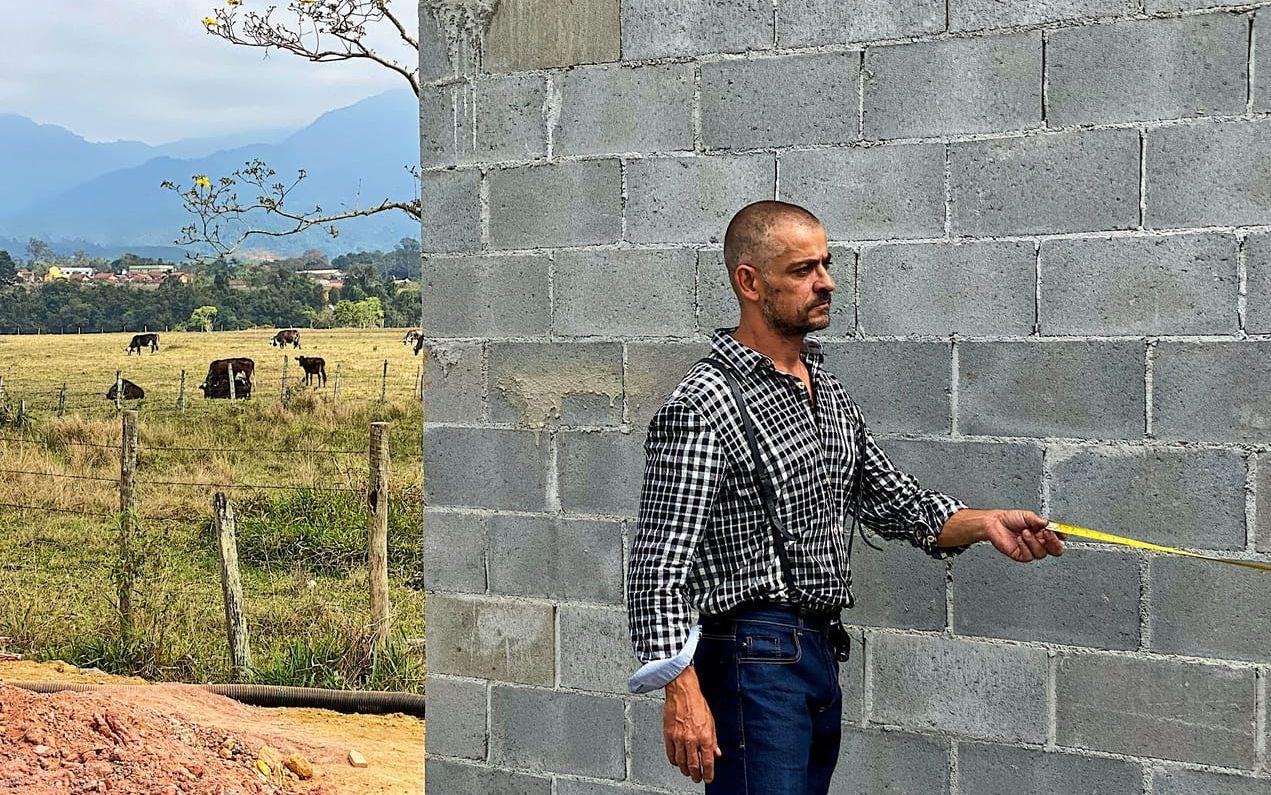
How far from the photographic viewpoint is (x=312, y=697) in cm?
764

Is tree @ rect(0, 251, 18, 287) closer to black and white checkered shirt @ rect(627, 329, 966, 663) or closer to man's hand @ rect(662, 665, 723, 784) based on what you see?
black and white checkered shirt @ rect(627, 329, 966, 663)

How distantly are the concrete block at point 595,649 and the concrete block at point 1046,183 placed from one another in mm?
1534

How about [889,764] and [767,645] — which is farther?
[889,764]

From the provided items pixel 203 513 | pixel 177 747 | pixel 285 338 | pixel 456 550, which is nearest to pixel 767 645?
pixel 456 550

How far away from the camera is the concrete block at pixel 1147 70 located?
3398 millimetres

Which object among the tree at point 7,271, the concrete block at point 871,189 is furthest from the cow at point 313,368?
the concrete block at point 871,189

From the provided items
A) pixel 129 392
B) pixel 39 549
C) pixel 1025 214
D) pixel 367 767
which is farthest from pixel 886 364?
pixel 129 392

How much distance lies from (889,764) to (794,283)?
5.16ft

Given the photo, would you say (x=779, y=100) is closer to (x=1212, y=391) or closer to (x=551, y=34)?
(x=551, y=34)

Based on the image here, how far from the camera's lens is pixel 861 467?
3264 millimetres

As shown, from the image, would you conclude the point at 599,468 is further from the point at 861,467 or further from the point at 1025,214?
the point at 1025,214

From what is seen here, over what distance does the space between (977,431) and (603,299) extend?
118 cm

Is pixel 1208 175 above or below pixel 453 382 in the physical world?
above

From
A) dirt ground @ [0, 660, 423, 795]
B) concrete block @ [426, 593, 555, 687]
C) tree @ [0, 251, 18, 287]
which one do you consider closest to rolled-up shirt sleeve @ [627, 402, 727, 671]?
concrete block @ [426, 593, 555, 687]
